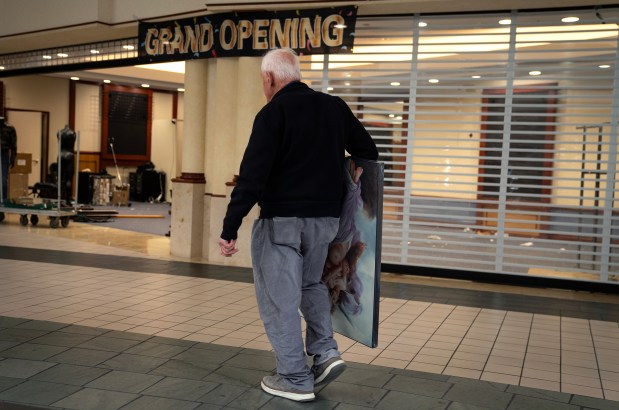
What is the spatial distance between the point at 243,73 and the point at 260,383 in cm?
505

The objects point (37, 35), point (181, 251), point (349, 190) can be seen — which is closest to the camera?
point (349, 190)

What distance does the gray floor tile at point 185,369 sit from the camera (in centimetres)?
388

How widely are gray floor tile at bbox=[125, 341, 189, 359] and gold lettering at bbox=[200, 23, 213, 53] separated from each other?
4754 millimetres

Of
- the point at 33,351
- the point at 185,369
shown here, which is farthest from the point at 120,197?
the point at 185,369

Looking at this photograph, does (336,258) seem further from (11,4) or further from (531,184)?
(11,4)

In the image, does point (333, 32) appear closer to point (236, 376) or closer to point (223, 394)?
point (236, 376)

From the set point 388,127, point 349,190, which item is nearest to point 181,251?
point 388,127

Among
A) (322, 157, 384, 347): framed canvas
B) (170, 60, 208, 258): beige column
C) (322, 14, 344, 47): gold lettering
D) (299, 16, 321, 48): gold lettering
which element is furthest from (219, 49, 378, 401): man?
(170, 60, 208, 258): beige column

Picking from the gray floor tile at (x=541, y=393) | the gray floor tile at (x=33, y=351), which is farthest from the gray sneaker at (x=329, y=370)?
the gray floor tile at (x=33, y=351)

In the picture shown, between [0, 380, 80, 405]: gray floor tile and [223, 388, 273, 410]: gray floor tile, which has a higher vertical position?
[0, 380, 80, 405]: gray floor tile

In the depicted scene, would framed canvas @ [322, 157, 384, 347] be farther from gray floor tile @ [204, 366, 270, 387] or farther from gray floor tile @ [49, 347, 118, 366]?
gray floor tile @ [49, 347, 118, 366]

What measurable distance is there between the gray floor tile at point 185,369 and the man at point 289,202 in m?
0.49

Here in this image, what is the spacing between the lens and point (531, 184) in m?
7.71

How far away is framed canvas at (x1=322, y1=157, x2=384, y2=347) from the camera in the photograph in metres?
3.64
